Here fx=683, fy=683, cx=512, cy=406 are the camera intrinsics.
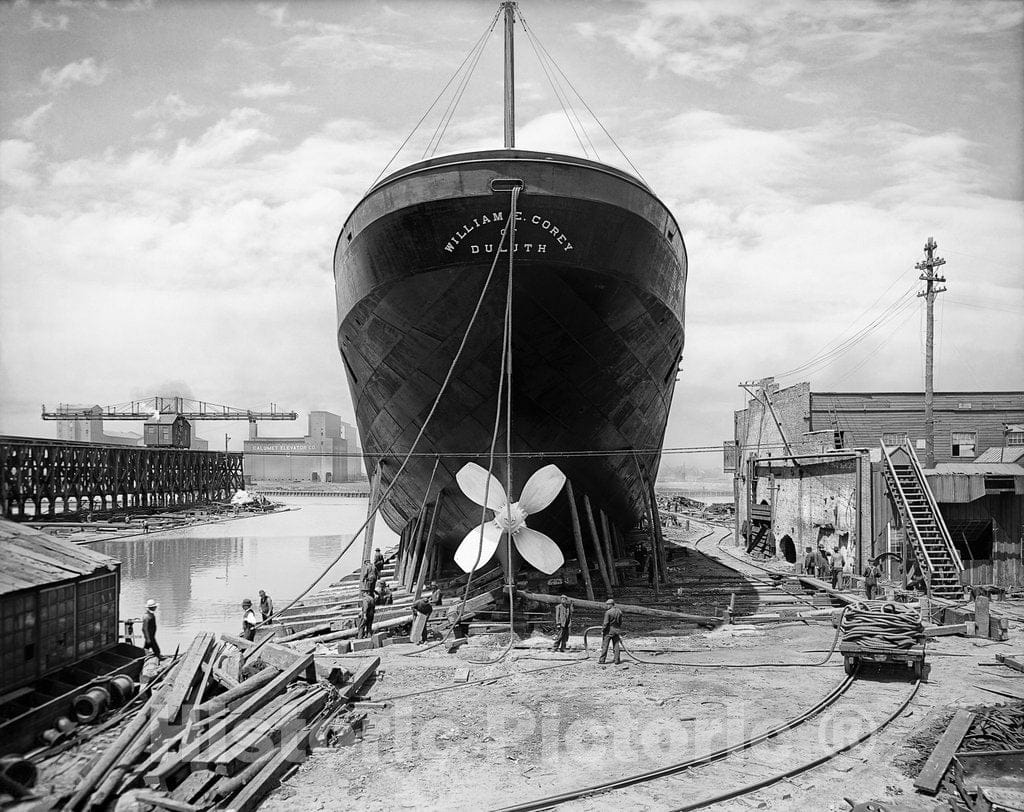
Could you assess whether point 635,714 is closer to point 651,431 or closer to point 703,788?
point 703,788

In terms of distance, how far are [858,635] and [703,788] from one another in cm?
492

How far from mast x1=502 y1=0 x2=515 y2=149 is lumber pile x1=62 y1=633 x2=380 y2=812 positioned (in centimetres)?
1161

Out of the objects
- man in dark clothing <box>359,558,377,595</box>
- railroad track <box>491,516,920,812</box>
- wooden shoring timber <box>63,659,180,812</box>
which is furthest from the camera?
man in dark clothing <box>359,558,377,595</box>

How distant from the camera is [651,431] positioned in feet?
54.3

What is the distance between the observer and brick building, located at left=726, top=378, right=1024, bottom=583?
17.6 metres

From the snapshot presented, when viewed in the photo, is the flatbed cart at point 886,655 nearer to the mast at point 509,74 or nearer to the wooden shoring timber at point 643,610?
the wooden shoring timber at point 643,610

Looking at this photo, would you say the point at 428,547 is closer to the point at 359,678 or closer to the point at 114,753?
the point at 359,678

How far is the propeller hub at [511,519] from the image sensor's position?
491 inches

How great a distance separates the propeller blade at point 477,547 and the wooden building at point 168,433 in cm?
6567

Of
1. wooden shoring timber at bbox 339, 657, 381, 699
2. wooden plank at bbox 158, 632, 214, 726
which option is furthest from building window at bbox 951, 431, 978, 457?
wooden plank at bbox 158, 632, 214, 726

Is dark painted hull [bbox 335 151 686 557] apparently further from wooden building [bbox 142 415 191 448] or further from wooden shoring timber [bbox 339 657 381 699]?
wooden building [bbox 142 415 191 448]

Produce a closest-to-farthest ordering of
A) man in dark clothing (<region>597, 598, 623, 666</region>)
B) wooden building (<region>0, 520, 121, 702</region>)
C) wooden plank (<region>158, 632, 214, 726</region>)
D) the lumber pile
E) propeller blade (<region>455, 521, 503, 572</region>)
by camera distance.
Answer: the lumber pile, wooden plank (<region>158, 632, 214, 726</region>), wooden building (<region>0, 520, 121, 702</region>), man in dark clothing (<region>597, 598, 623, 666</region>), propeller blade (<region>455, 521, 503, 572</region>)

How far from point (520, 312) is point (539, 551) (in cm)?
430

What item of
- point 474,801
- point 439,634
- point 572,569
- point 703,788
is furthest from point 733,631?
A: point 474,801
